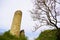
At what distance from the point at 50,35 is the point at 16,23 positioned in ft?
5.70

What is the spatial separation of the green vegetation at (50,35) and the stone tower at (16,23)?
1.48 m

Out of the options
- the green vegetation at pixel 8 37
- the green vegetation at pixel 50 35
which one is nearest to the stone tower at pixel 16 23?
the green vegetation at pixel 8 37

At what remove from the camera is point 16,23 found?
246 inches

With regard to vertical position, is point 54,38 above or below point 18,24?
below

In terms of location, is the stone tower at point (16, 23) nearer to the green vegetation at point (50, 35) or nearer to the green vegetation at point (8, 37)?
the green vegetation at point (8, 37)

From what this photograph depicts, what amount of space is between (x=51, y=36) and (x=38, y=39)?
62 cm

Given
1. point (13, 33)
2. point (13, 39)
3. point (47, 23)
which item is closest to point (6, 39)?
point (13, 39)

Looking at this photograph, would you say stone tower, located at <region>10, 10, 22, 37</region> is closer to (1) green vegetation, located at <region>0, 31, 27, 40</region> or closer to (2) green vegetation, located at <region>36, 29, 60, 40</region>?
(1) green vegetation, located at <region>0, 31, 27, 40</region>

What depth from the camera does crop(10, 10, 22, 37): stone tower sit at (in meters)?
6.15

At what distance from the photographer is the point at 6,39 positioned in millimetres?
5285

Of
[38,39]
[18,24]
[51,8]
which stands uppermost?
[51,8]

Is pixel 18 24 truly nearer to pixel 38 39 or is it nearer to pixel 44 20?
pixel 44 20

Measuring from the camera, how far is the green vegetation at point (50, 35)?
678 cm

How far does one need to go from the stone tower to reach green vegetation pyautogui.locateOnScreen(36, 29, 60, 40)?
148 centimetres
